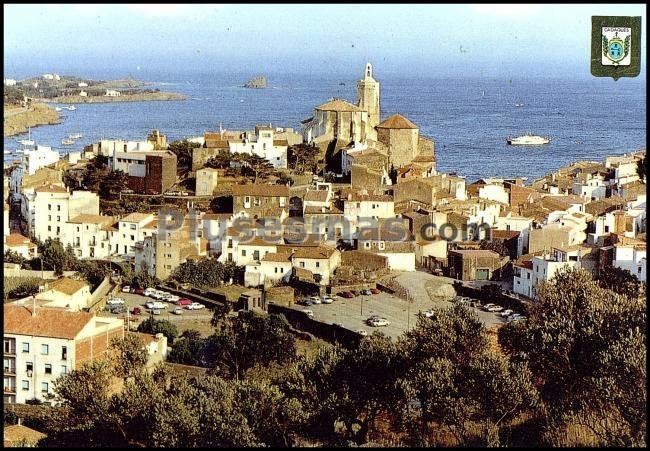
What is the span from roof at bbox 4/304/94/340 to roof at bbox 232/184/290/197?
547cm

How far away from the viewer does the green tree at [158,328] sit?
11688mm

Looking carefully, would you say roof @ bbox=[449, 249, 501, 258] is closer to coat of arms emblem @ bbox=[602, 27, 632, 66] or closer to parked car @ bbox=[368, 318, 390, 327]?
parked car @ bbox=[368, 318, 390, 327]

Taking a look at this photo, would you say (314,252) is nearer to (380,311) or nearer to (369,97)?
(380,311)

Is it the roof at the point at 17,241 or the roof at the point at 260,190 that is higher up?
the roof at the point at 260,190

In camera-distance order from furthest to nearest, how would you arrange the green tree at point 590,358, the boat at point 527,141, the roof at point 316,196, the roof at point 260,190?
the boat at point 527,141
the roof at point 260,190
the roof at point 316,196
the green tree at point 590,358

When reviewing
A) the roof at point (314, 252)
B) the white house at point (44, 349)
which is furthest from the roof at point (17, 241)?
the white house at point (44, 349)

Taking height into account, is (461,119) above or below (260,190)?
above

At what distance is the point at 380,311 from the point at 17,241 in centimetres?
572

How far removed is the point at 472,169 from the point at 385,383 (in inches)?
829

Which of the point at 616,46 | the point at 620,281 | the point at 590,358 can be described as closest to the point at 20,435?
the point at 590,358

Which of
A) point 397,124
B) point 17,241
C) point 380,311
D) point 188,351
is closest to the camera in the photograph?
point 188,351

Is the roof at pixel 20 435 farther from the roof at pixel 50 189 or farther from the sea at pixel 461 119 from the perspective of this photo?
the sea at pixel 461 119

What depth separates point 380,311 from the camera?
1264 cm

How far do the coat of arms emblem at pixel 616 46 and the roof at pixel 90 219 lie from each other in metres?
11.0
